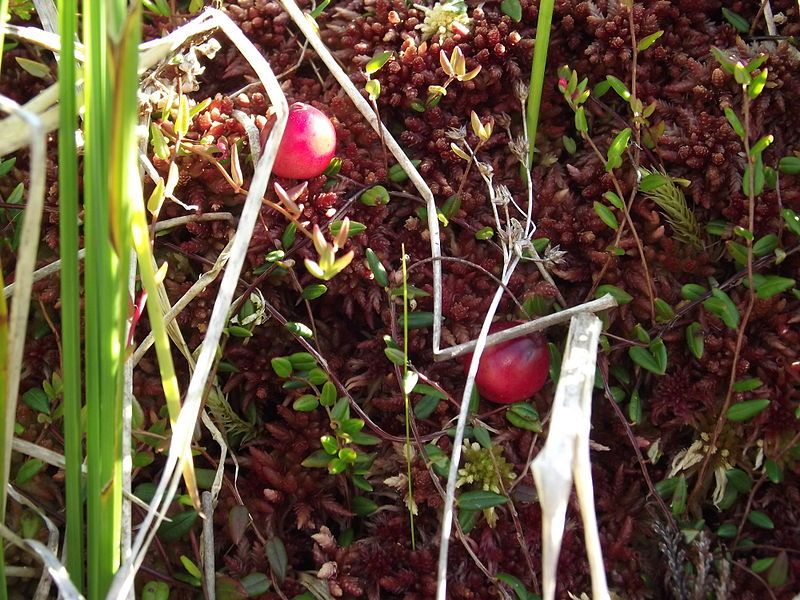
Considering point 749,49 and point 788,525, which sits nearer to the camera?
point 788,525

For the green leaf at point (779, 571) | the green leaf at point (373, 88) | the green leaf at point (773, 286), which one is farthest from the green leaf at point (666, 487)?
the green leaf at point (373, 88)

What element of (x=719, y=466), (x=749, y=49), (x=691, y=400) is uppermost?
(x=749, y=49)

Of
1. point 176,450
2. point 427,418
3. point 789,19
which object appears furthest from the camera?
point 789,19

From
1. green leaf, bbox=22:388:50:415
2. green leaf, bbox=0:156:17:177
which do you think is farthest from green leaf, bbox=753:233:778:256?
green leaf, bbox=0:156:17:177

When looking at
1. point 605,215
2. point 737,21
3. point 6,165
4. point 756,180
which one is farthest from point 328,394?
point 737,21

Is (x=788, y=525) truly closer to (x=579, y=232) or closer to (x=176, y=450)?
(x=579, y=232)

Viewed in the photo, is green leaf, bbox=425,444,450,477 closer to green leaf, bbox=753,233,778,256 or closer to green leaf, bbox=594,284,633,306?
green leaf, bbox=594,284,633,306

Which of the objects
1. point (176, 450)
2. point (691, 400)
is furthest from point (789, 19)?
point (176, 450)
